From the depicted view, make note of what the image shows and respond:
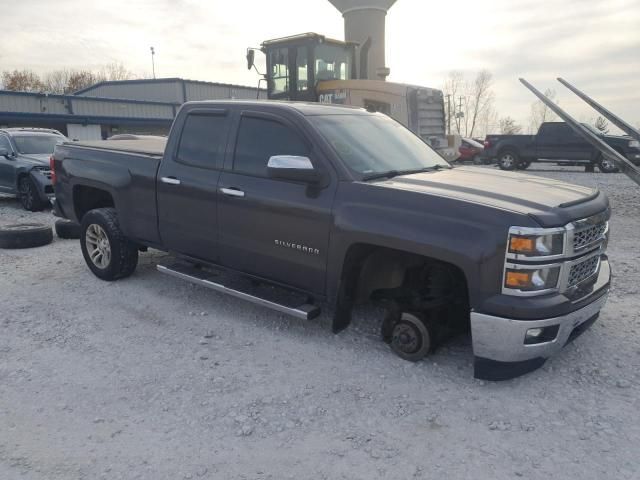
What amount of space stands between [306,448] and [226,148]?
272 centimetres

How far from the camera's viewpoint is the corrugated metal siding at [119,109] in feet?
99.5

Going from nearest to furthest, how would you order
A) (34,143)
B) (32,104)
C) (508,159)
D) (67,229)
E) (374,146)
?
1. (374,146)
2. (67,229)
3. (34,143)
4. (508,159)
5. (32,104)

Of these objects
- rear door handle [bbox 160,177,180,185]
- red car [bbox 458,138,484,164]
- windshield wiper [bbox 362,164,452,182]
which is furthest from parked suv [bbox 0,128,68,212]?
red car [bbox 458,138,484,164]

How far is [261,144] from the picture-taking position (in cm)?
436

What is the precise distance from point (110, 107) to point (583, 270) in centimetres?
3291

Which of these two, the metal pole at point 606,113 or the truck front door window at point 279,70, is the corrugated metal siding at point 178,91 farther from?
the metal pole at point 606,113

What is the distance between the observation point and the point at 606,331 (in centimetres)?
427

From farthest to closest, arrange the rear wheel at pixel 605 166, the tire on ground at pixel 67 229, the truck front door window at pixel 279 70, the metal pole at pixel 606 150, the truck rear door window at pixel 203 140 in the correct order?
the rear wheel at pixel 605 166, the truck front door window at pixel 279 70, the metal pole at pixel 606 150, the tire on ground at pixel 67 229, the truck rear door window at pixel 203 140

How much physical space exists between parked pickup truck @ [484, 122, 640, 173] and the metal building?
2104 centimetres

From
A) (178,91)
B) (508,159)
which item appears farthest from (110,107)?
(508,159)

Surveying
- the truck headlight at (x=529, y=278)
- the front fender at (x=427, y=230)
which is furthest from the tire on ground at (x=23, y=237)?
the truck headlight at (x=529, y=278)

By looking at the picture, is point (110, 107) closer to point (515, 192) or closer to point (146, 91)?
point (146, 91)

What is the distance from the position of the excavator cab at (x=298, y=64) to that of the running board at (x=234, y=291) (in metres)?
8.44

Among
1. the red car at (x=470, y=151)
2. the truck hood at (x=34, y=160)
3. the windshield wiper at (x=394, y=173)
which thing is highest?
the windshield wiper at (x=394, y=173)
